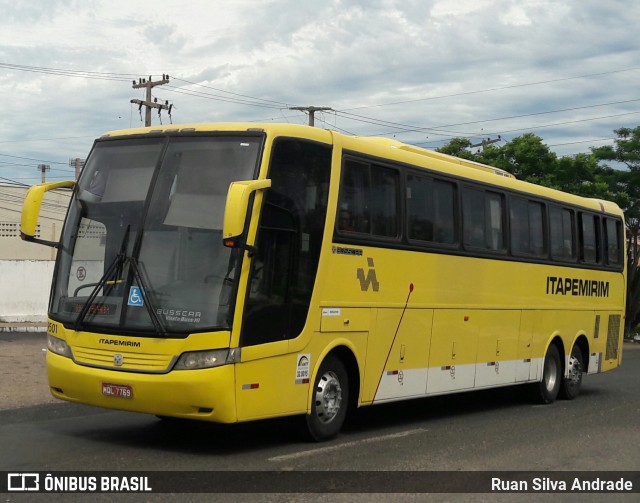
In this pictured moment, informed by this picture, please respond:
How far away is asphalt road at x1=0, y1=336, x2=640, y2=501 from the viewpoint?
29.3 ft

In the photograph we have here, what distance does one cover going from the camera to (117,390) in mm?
9227

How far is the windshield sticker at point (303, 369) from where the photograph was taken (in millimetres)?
9883

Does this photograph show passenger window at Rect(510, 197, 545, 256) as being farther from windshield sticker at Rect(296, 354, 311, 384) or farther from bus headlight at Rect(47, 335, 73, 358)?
bus headlight at Rect(47, 335, 73, 358)

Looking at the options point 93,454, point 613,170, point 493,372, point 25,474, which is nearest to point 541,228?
point 493,372

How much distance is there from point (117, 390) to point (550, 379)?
9008 mm

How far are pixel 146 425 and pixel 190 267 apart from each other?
295 centimetres

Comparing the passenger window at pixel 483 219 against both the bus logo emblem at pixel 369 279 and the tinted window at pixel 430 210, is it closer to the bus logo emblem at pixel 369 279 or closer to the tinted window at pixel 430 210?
the tinted window at pixel 430 210

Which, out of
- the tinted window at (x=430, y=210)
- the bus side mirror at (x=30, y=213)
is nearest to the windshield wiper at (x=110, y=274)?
the bus side mirror at (x=30, y=213)

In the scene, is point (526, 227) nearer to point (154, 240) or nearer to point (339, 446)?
point (339, 446)

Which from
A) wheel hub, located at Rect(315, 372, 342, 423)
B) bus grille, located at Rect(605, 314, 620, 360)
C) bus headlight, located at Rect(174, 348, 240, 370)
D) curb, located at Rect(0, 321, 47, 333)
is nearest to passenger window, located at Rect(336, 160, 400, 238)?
wheel hub, located at Rect(315, 372, 342, 423)

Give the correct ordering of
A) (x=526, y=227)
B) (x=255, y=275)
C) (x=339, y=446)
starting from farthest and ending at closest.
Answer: (x=526, y=227) < (x=339, y=446) < (x=255, y=275)

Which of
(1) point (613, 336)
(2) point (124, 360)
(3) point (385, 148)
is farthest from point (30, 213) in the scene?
(1) point (613, 336)

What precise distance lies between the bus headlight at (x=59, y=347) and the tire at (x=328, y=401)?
8.29 feet

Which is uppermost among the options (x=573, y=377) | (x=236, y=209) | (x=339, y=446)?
(x=236, y=209)
